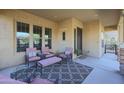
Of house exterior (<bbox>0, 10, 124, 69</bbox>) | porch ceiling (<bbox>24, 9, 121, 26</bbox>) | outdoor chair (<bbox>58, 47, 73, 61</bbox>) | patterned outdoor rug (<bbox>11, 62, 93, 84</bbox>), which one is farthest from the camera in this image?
outdoor chair (<bbox>58, 47, 73, 61</bbox>)

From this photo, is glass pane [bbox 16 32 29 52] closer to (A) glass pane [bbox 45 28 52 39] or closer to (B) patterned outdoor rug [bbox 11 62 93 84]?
(B) patterned outdoor rug [bbox 11 62 93 84]

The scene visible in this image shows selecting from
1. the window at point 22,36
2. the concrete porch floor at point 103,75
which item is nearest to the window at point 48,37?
the window at point 22,36

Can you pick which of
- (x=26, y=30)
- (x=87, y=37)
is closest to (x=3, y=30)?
(x=26, y=30)

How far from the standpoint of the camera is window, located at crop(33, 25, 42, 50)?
639 cm

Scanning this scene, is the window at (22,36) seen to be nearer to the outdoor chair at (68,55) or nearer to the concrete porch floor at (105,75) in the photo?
the outdoor chair at (68,55)

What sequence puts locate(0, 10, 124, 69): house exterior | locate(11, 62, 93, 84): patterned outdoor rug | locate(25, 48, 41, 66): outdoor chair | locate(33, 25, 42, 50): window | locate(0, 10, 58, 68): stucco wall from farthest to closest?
locate(33, 25, 42, 50): window, locate(25, 48, 41, 66): outdoor chair, locate(0, 10, 124, 69): house exterior, locate(0, 10, 58, 68): stucco wall, locate(11, 62, 93, 84): patterned outdoor rug

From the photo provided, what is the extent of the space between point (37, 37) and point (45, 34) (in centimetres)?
77

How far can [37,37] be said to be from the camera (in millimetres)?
6621

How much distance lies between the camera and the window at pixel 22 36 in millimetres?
5477

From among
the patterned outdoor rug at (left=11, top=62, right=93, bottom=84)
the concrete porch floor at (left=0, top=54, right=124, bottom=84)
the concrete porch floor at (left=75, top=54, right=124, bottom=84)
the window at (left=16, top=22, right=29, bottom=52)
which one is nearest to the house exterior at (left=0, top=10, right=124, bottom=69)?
the window at (left=16, top=22, right=29, bottom=52)

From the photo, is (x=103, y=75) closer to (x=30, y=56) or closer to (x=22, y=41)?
(x=30, y=56)

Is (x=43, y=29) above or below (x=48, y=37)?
above

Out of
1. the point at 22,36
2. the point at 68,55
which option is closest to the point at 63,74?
the point at 68,55

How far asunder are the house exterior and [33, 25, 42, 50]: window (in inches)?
2.4
